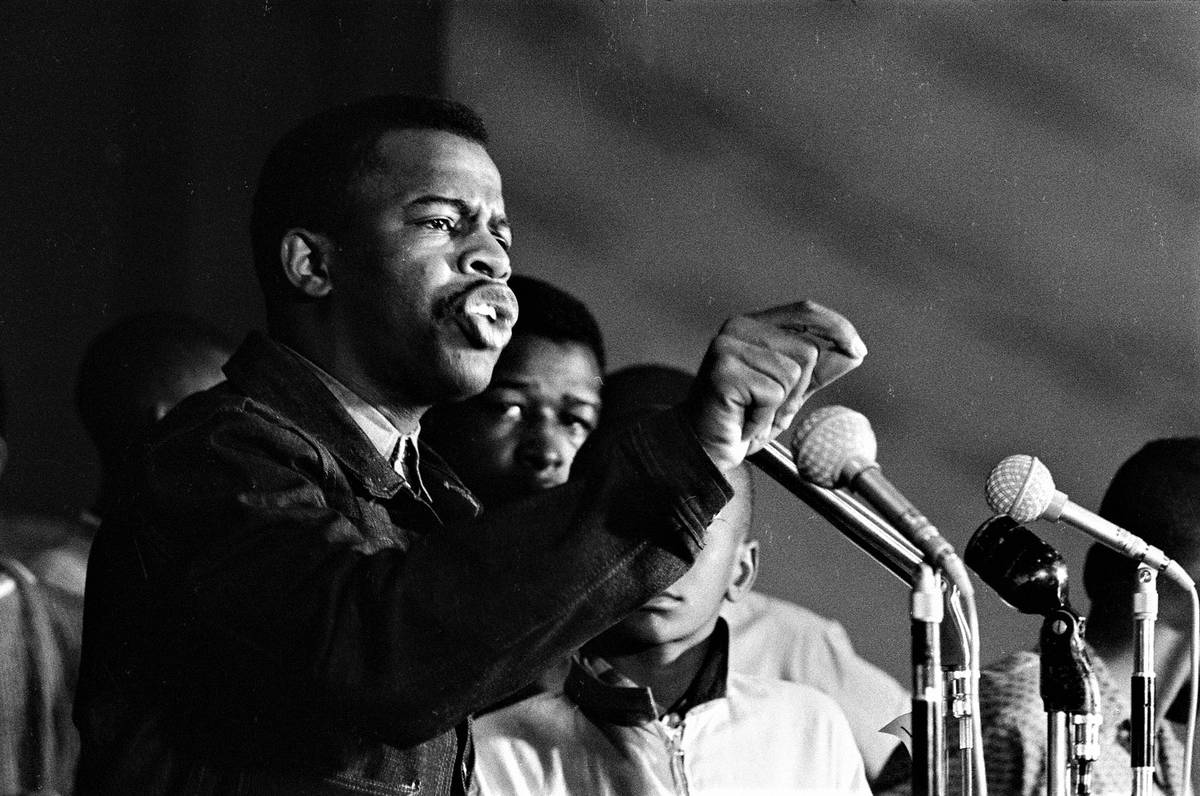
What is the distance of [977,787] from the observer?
3.79 feet

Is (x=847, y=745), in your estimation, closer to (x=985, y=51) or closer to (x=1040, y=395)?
(x=1040, y=395)

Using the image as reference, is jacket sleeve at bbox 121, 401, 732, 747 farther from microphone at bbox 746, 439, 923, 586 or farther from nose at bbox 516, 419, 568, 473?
nose at bbox 516, 419, 568, 473

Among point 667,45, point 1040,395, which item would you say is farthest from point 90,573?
point 1040,395

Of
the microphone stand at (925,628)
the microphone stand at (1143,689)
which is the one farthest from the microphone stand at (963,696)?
the microphone stand at (1143,689)

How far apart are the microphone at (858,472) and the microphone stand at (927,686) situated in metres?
0.03

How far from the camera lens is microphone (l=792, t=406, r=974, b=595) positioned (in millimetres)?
1010

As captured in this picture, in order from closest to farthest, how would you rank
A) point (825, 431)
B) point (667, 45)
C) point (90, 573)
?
point (825, 431) → point (90, 573) → point (667, 45)

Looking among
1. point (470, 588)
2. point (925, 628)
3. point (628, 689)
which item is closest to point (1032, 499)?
point (925, 628)

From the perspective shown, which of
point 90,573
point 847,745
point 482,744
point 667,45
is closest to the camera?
point 90,573

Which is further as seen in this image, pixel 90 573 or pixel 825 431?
pixel 90 573

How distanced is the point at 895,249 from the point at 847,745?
652 millimetres

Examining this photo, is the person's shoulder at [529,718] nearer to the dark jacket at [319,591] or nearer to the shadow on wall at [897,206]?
the shadow on wall at [897,206]

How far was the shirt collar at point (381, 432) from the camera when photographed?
4.53ft

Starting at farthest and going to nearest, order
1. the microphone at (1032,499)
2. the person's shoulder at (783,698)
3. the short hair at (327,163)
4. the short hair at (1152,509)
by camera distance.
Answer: the short hair at (1152,509) < the person's shoulder at (783,698) < the short hair at (327,163) < the microphone at (1032,499)
